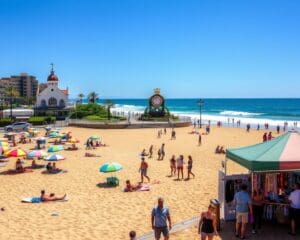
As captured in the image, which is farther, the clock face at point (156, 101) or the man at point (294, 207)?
the clock face at point (156, 101)

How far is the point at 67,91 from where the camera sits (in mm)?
74688

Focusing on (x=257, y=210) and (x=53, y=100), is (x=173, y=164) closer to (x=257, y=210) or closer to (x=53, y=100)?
(x=257, y=210)

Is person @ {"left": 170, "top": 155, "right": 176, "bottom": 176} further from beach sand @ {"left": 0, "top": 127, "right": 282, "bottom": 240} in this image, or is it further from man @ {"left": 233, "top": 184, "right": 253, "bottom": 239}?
man @ {"left": 233, "top": 184, "right": 253, "bottom": 239}

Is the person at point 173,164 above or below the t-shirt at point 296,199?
below

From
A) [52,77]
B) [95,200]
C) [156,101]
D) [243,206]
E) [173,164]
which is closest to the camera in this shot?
[243,206]

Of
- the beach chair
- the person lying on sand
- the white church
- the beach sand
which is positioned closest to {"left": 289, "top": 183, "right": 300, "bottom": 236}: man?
the beach sand

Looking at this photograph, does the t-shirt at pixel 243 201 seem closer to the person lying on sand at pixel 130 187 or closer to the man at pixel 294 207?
the man at pixel 294 207

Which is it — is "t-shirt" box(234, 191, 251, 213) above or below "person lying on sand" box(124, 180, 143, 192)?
above

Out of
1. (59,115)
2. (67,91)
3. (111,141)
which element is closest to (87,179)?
(111,141)

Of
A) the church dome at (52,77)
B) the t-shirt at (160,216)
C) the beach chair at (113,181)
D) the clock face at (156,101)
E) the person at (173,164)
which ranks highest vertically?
the church dome at (52,77)

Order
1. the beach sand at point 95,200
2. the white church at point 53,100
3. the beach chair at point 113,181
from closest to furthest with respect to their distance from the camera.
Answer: the beach sand at point 95,200, the beach chair at point 113,181, the white church at point 53,100

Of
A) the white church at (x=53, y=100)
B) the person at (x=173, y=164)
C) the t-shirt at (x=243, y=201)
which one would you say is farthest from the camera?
the white church at (x=53, y=100)

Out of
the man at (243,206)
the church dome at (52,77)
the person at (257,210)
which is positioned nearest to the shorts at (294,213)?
the person at (257,210)

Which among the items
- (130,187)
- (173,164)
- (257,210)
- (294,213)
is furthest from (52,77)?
(294,213)
